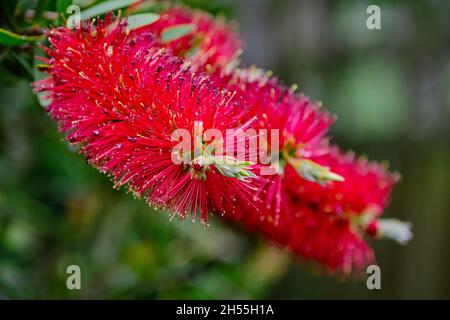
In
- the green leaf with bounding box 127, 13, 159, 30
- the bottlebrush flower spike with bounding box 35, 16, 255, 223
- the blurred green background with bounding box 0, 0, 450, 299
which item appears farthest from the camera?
the blurred green background with bounding box 0, 0, 450, 299

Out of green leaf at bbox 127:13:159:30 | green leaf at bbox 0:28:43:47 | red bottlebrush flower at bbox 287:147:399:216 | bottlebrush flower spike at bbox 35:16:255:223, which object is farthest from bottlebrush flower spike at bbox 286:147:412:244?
green leaf at bbox 0:28:43:47

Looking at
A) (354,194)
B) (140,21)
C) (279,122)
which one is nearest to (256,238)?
(354,194)

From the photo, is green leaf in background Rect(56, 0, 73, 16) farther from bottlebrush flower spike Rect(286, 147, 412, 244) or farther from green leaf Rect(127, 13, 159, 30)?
bottlebrush flower spike Rect(286, 147, 412, 244)

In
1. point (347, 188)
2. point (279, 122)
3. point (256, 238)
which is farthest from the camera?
point (256, 238)

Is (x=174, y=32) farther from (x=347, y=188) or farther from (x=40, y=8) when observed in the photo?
(x=347, y=188)

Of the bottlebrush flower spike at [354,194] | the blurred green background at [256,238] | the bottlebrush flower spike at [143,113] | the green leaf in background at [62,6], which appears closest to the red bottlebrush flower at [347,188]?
the bottlebrush flower spike at [354,194]
